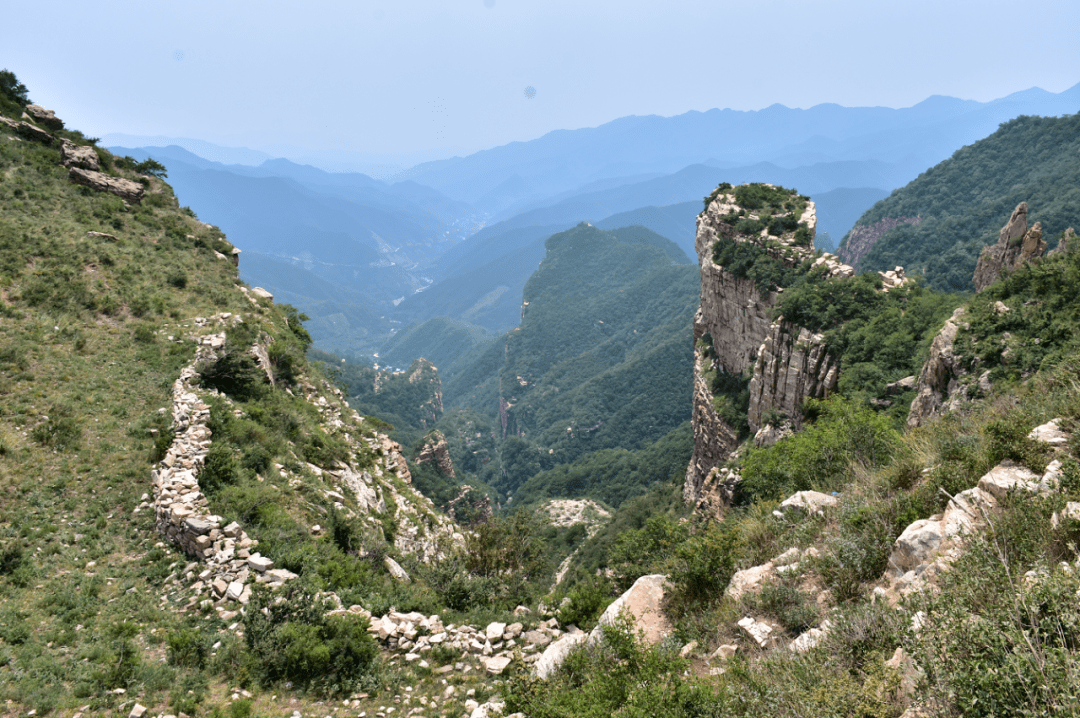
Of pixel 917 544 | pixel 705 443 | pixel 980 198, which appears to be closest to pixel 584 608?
pixel 917 544

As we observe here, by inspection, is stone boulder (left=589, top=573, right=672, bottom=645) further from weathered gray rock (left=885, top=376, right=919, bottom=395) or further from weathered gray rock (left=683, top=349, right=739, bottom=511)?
weathered gray rock (left=683, top=349, right=739, bottom=511)

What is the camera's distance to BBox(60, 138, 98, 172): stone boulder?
95.7 ft

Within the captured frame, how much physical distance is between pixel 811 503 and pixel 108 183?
3971 cm

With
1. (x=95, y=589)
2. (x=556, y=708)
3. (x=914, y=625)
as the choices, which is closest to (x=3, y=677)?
(x=95, y=589)

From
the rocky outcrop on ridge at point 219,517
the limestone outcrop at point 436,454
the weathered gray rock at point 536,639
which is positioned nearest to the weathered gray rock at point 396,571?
the rocky outcrop on ridge at point 219,517

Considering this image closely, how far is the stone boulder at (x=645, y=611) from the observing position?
26.9 ft

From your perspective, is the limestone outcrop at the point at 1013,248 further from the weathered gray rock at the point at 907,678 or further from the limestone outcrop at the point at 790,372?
the weathered gray rock at the point at 907,678

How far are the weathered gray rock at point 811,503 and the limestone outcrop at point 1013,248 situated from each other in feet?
85.7

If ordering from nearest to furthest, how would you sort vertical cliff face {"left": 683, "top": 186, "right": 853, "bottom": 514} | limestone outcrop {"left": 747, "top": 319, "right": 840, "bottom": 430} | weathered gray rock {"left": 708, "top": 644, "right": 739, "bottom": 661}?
weathered gray rock {"left": 708, "top": 644, "right": 739, "bottom": 661} < limestone outcrop {"left": 747, "top": 319, "right": 840, "bottom": 430} < vertical cliff face {"left": 683, "top": 186, "right": 853, "bottom": 514}

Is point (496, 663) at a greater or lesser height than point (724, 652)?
lesser

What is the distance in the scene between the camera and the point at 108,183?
96.0 feet

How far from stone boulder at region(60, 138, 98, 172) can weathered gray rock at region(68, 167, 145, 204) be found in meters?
0.48

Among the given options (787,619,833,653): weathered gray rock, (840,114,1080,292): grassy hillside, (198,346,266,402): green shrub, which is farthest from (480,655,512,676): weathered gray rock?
(840,114,1080,292): grassy hillside

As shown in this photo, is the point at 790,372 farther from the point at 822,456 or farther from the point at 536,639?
the point at 536,639
